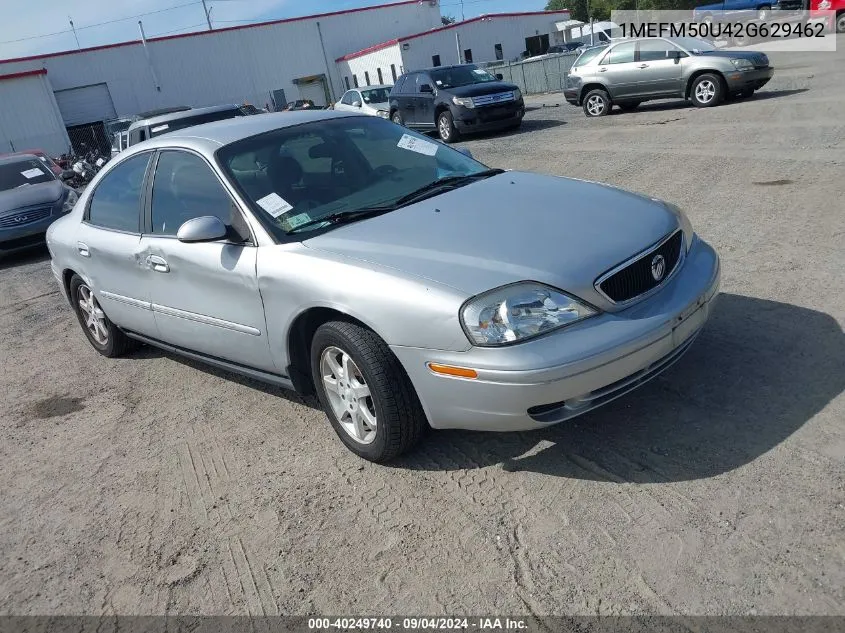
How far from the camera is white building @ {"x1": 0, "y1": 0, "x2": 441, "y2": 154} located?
3791cm

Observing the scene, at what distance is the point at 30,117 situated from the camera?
123 ft

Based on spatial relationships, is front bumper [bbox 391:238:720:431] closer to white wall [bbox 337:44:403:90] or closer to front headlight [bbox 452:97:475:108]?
front headlight [bbox 452:97:475:108]

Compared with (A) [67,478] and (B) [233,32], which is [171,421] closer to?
(A) [67,478]

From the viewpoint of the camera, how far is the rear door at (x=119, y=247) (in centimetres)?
458

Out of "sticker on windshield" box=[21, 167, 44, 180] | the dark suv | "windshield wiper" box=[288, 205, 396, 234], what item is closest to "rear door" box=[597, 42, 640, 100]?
the dark suv

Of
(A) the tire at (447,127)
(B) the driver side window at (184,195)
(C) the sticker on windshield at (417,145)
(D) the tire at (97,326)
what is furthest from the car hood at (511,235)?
(A) the tire at (447,127)

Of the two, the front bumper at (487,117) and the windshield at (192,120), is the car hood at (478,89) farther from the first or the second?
the windshield at (192,120)

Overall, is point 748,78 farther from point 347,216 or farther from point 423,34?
point 423,34

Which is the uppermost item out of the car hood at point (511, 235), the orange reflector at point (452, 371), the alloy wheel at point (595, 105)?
the car hood at point (511, 235)

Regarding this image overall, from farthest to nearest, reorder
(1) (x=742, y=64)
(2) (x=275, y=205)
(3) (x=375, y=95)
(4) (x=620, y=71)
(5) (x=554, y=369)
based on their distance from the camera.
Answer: (3) (x=375, y=95)
(4) (x=620, y=71)
(1) (x=742, y=64)
(2) (x=275, y=205)
(5) (x=554, y=369)

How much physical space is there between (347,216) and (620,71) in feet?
43.8

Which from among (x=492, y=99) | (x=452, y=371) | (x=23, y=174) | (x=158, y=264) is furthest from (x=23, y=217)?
(x=452, y=371)

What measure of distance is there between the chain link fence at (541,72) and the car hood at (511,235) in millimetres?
24688

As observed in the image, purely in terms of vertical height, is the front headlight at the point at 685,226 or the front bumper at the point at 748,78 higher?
the front headlight at the point at 685,226
